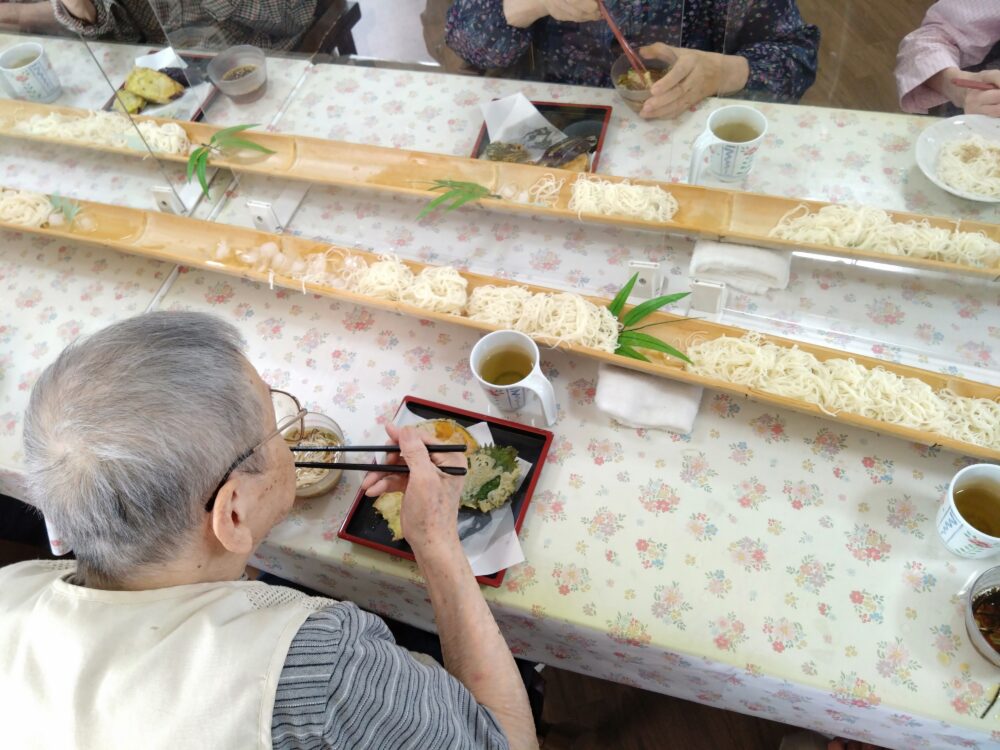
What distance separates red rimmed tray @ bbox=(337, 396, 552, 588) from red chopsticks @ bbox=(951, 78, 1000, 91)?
4.08ft

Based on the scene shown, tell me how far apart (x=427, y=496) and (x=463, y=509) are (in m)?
0.13

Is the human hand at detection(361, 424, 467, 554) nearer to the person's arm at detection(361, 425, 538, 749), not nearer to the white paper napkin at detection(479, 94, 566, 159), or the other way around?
the person's arm at detection(361, 425, 538, 749)

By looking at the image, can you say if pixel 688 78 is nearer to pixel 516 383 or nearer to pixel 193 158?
pixel 516 383

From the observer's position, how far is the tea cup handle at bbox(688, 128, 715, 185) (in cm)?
138

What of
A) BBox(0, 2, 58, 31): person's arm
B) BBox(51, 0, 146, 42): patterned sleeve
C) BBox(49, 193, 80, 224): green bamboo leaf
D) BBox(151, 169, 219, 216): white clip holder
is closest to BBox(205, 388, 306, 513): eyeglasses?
BBox(151, 169, 219, 216): white clip holder

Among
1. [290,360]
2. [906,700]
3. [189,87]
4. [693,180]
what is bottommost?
[906,700]

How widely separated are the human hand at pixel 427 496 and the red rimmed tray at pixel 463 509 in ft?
0.31

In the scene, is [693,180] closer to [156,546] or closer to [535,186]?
[535,186]

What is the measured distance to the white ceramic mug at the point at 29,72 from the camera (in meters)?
1.81

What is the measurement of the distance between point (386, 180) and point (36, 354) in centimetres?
96

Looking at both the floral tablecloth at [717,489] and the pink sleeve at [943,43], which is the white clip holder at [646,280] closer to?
the floral tablecloth at [717,489]

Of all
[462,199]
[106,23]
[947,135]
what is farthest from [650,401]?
[106,23]

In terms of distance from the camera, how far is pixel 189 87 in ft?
6.26

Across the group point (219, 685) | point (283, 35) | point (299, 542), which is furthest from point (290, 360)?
point (283, 35)
